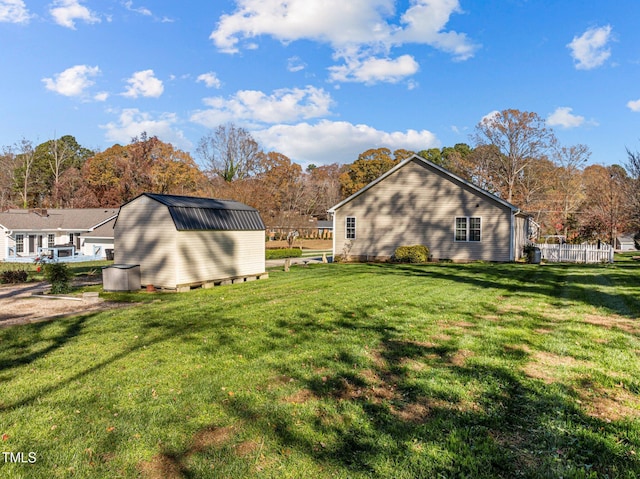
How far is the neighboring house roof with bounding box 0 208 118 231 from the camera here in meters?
33.9

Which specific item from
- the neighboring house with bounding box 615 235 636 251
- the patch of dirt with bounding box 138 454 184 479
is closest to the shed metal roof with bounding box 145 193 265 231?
the patch of dirt with bounding box 138 454 184 479

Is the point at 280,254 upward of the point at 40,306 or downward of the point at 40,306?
upward

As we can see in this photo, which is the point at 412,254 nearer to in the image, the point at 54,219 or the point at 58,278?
the point at 58,278

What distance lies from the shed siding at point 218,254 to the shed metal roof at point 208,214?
216 millimetres

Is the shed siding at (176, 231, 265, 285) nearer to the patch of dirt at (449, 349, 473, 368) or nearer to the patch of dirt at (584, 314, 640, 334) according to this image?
the patch of dirt at (449, 349, 473, 368)

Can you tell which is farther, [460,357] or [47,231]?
[47,231]

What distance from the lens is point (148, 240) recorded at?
1403cm

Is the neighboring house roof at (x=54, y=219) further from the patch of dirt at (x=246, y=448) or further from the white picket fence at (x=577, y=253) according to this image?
the patch of dirt at (x=246, y=448)

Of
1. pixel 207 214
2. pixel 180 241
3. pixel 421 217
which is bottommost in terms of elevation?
pixel 180 241

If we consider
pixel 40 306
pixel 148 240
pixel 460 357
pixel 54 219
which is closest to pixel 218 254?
pixel 148 240

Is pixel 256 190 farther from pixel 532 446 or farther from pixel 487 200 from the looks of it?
pixel 532 446

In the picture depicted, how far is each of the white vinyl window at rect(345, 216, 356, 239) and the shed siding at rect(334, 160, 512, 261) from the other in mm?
211

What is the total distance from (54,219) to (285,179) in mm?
30240

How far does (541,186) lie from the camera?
42500 millimetres
